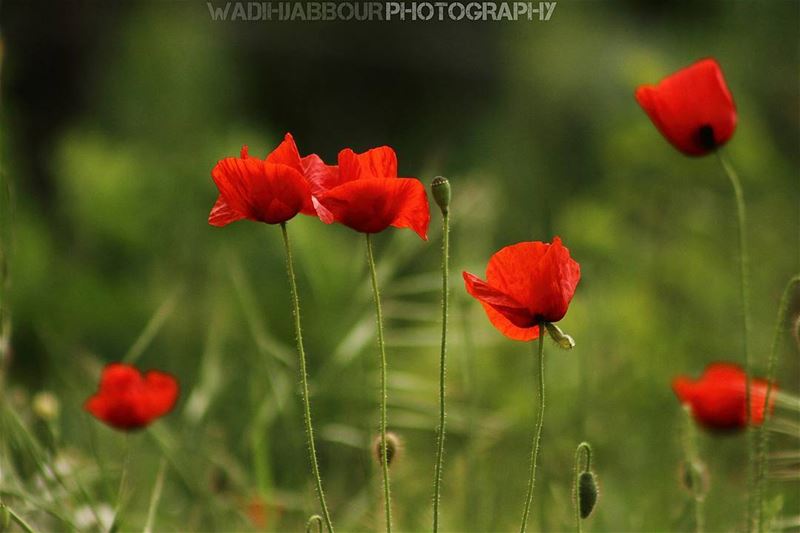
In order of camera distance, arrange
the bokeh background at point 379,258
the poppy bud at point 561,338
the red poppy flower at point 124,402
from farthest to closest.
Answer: the bokeh background at point 379,258 < the red poppy flower at point 124,402 < the poppy bud at point 561,338

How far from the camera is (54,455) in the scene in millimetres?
1075

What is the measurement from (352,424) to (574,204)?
968mm

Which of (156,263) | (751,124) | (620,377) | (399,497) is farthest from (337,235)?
(399,497)

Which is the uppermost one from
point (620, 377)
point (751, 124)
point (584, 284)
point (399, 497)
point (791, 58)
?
point (791, 58)

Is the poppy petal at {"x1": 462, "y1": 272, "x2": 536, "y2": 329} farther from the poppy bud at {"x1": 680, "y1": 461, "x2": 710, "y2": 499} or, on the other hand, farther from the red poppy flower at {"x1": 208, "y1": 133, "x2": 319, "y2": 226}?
the poppy bud at {"x1": 680, "y1": 461, "x2": 710, "y2": 499}

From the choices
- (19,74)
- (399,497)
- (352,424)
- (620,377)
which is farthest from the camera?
(19,74)

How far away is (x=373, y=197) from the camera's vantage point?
728mm

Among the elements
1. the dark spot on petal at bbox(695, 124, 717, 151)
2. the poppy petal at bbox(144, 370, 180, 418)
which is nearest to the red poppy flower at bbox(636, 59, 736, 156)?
the dark spot on petal at bbox(695, 124, 717, 151)

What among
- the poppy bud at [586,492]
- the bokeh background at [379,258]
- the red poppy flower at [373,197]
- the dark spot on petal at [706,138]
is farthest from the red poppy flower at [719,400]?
the red poppy flower at [373,197]

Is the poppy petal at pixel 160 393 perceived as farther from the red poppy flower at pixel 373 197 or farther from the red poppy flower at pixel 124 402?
the red poppy flower at pixel 373 197

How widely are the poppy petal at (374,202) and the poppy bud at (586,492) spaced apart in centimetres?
20

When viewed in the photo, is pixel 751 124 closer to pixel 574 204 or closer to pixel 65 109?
pixel 574 204

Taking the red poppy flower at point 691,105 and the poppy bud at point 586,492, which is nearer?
the poppy bud at point 586,492

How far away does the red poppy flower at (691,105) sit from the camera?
3.11 feet
